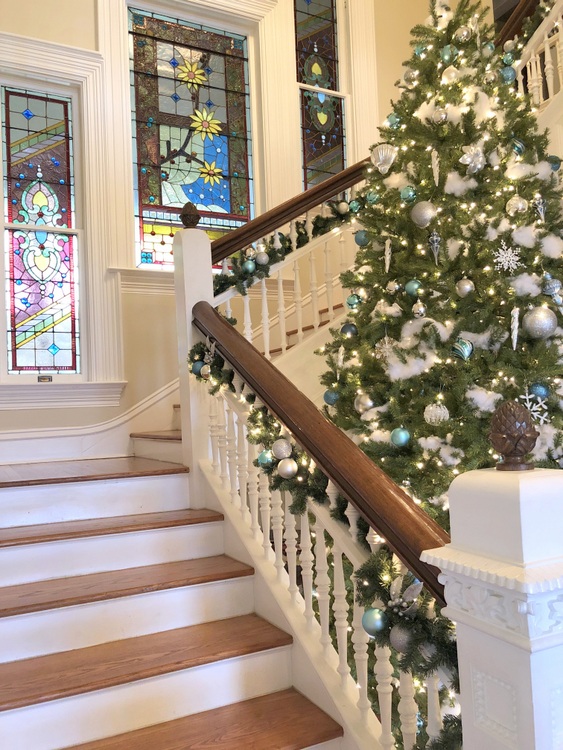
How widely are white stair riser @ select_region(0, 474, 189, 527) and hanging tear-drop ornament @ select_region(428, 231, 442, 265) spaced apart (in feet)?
Result: 4.41

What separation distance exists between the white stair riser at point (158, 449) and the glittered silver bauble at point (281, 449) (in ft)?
4.20

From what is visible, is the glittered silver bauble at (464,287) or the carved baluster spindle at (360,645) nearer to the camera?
the carved baluster spindle at (360,645)

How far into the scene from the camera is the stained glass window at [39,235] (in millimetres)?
3736

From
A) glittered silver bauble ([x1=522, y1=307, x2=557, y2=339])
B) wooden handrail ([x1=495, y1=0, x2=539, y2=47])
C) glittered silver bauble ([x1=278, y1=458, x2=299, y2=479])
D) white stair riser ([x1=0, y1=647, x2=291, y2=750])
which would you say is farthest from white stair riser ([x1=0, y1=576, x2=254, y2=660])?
wooden handrail ([x1=495, y1=0, x2=539, y2=47])

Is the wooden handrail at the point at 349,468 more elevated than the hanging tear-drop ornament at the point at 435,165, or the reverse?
the hanging tear-drop ornament at the point at 435,165

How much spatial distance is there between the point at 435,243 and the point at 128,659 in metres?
1.77

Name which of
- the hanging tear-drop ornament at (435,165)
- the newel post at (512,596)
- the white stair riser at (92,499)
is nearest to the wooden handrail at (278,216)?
the hanging tear-drop ornament at (435,165)

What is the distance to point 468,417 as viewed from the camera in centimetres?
215

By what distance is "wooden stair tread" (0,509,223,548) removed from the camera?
6.59 ft

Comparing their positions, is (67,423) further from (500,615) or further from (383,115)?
(383,115)

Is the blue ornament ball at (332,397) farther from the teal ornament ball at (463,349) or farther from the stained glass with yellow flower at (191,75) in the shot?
the stained glass with yellow flower at (191,75)

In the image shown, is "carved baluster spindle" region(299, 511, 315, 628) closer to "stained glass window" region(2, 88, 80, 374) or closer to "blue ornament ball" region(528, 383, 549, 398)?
"blue ornament ball" region(528, 383, 549, 398)

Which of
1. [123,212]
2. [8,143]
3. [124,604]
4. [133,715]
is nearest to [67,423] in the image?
[123,212]

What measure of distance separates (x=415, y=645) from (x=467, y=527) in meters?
0.41
